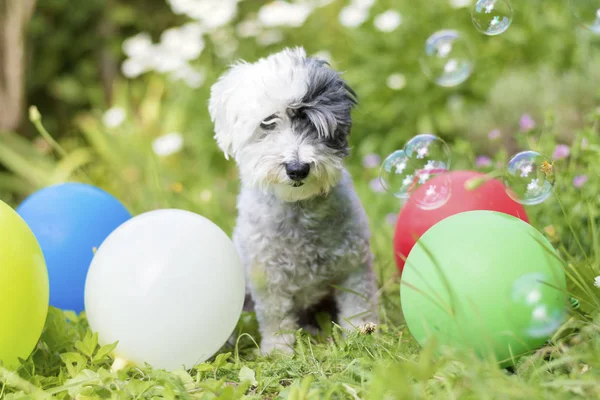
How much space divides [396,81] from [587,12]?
2.77 meters

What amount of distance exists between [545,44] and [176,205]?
3.56 m

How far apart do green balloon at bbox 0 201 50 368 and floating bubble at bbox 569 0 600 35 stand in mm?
2679

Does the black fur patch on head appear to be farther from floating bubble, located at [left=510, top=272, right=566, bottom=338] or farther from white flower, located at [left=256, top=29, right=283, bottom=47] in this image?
white flower, located at [left=256, top=29, right=283, bottom=47]

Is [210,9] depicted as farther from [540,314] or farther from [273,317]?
[540,314]

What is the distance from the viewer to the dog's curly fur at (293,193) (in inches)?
117

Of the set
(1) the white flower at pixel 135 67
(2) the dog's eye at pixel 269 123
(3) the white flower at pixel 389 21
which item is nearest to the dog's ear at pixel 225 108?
(2) the dog's eye at pixel 269 123

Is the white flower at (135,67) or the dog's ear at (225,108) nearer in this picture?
the dog's ear at (225,108)

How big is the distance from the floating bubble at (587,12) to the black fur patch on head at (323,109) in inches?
45.4

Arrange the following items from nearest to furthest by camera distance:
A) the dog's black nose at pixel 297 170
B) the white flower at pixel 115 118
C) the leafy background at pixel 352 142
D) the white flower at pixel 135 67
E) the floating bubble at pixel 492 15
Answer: the leafy background at pixel 352 142 < the dog's black nose at pixel 297 170 < the floating bubble at pixel 492 15 < the white flower at pixel 115 118 < the white flower at pixel 135 67

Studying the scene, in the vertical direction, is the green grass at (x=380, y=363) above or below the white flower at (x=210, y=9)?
below

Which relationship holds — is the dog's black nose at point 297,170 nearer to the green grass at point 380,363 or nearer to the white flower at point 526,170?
the green grass at point 380,363

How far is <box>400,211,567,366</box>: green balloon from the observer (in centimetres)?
244

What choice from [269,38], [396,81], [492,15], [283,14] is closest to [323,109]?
[492,15]

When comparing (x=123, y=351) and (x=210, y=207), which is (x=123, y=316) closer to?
(x=123, y=351)
